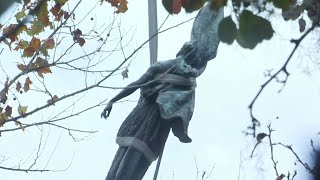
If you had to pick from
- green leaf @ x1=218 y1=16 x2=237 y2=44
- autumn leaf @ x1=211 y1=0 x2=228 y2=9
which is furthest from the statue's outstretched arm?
green leaf @ x1=218 y1=16 x2=237 y2=44

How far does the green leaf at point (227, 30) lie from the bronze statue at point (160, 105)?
4199 millimetres

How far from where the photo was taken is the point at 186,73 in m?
7.36

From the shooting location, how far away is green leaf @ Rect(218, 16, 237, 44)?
9.77 ft

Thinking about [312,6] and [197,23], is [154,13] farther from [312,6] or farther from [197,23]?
[312,6]

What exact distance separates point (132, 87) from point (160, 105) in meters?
0.42

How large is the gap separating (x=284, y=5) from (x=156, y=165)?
4.61m

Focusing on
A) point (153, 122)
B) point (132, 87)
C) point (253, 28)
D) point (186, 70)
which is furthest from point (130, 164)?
point (253, 28)

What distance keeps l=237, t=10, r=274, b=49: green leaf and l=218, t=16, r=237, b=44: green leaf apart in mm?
45

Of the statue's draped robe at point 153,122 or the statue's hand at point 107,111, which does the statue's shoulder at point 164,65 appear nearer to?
the statue's draped robe at point 153,122

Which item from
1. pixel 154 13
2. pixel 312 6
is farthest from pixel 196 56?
pixel 312 6

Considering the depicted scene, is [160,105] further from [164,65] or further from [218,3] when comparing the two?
[218,3]

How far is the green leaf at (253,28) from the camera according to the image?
2.91m

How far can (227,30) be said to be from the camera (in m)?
3.00

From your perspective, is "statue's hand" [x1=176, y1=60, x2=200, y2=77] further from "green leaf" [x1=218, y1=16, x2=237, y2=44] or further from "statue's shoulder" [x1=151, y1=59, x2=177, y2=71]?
"green leaf" [x1=218, y1=16, x2=237, y2=44]
